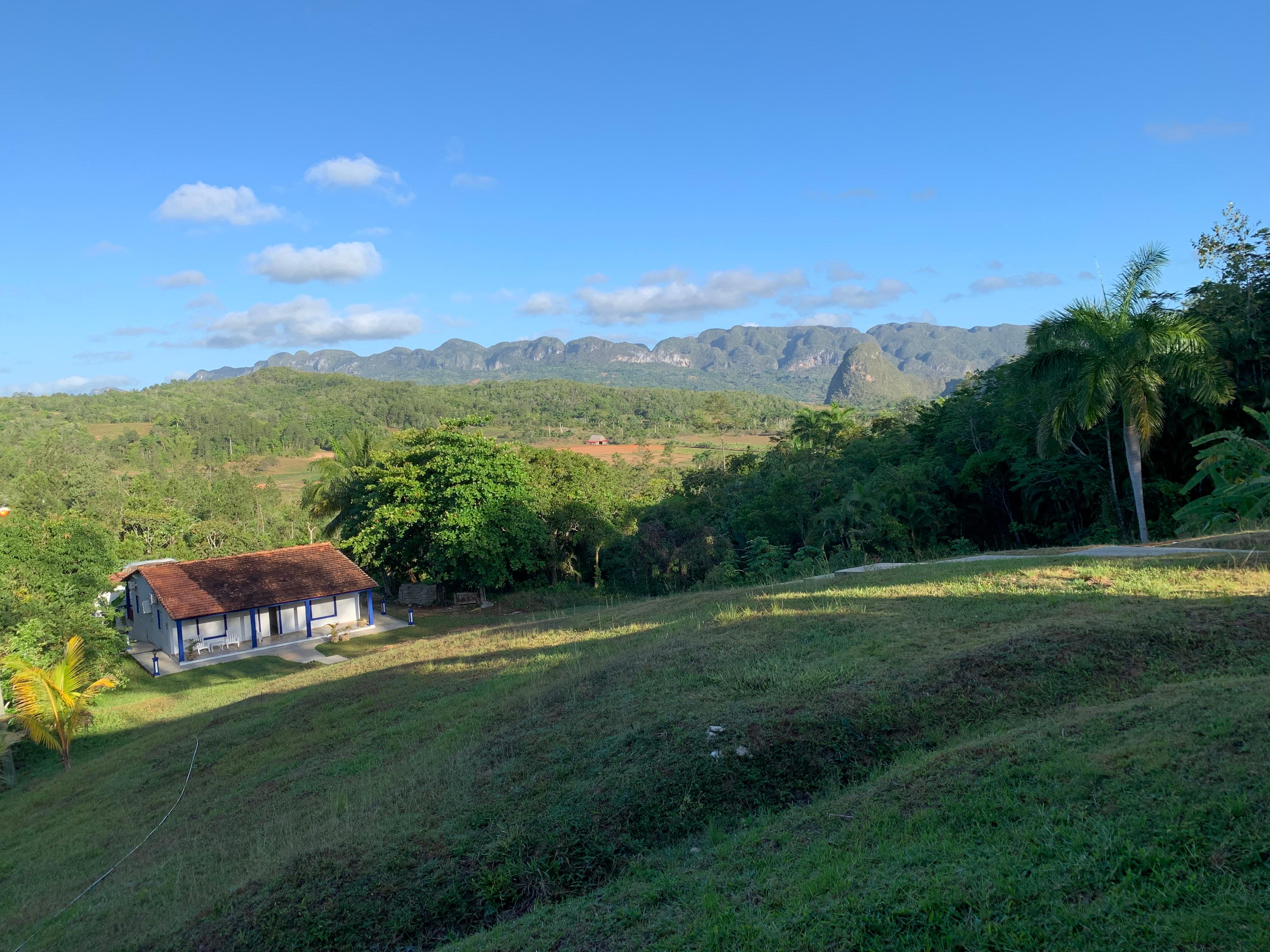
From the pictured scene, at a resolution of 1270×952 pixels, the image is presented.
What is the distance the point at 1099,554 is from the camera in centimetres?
1323

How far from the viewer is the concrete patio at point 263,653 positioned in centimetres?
2361

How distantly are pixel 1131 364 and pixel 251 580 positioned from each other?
88.1 ft

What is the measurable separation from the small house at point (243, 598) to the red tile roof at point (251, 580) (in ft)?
0.09

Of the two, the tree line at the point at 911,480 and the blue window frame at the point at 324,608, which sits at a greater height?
the tree line at the point at 911,480

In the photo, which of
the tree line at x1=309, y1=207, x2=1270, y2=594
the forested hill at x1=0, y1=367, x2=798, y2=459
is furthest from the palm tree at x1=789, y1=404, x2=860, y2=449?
the forested hill at x1=0, y1=367, x2=798, y2=459

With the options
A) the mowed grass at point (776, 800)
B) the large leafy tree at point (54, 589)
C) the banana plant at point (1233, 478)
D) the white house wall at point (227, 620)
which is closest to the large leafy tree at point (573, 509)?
the white house wall at point (227, 620)

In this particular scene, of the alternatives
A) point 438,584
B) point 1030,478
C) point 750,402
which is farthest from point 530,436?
point 1030,478

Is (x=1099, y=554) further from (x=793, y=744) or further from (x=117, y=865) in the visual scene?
(x=117, y=865)

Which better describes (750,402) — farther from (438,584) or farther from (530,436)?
(438,584)

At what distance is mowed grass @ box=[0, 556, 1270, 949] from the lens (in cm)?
387

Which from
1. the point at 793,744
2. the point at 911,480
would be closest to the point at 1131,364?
the point at 911,480

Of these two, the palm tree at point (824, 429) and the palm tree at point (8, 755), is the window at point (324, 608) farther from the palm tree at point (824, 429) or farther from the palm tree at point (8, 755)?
the palm tree at point (824, 429)

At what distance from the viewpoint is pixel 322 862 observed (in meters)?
5.89

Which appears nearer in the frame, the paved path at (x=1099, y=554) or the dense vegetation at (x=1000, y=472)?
the paved path at (x=1099, y=554)
